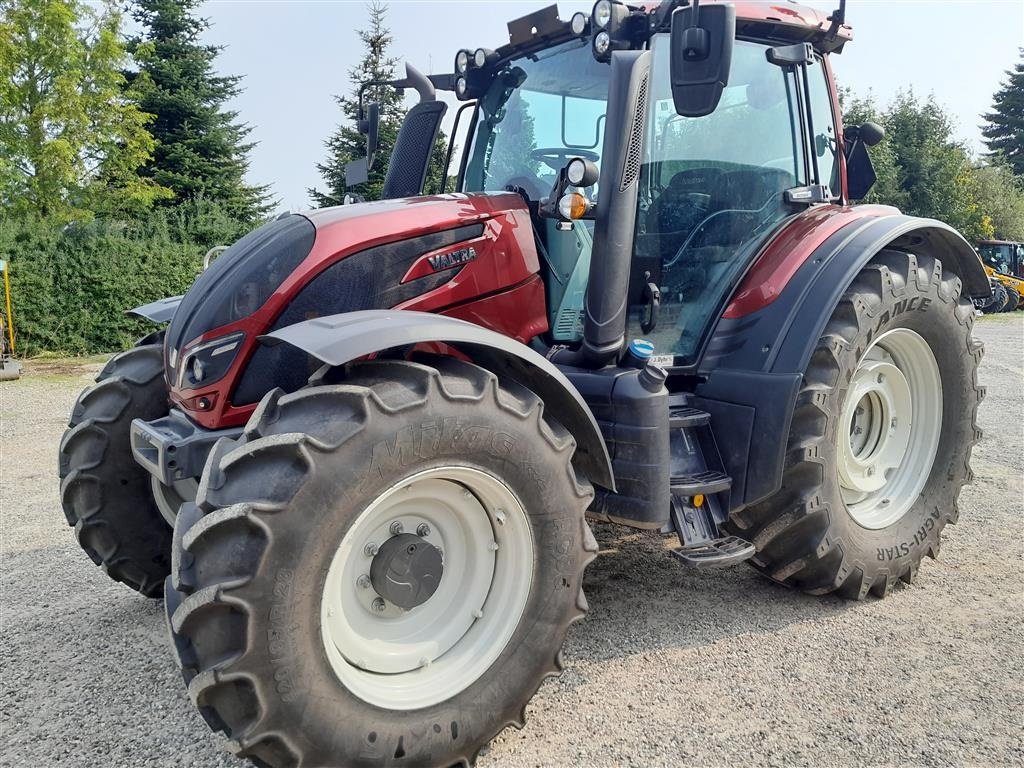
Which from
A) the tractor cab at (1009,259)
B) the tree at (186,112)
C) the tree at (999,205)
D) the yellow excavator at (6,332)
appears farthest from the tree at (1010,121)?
the yellow excavator at (6,332)

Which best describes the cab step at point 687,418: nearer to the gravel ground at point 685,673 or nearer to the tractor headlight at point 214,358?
the gravel ground at point 685,673

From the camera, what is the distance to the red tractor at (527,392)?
6.80ft

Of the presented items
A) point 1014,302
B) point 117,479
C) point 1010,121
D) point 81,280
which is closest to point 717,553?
point 117,479

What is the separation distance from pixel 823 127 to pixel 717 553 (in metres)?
2.16

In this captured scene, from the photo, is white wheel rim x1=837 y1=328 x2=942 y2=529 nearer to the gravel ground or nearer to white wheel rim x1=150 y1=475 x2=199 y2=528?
the gravel ground

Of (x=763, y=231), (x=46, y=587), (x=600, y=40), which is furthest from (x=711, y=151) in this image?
(x=46, y=587)

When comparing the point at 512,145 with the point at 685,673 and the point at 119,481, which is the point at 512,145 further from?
the point at 685,673

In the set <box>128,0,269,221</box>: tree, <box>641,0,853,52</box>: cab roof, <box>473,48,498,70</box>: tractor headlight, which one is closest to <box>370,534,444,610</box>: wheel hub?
<box>473,48,498,70</box>: tractor headlight

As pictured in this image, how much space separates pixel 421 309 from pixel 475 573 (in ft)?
3.14

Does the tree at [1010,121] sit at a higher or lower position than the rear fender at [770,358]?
higher

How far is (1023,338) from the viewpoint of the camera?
53.8 ft

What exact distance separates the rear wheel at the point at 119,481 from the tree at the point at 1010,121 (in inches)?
2095

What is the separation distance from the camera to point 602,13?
3041 millimetres

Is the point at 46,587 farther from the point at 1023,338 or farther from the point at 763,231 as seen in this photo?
the point at 1023,338
